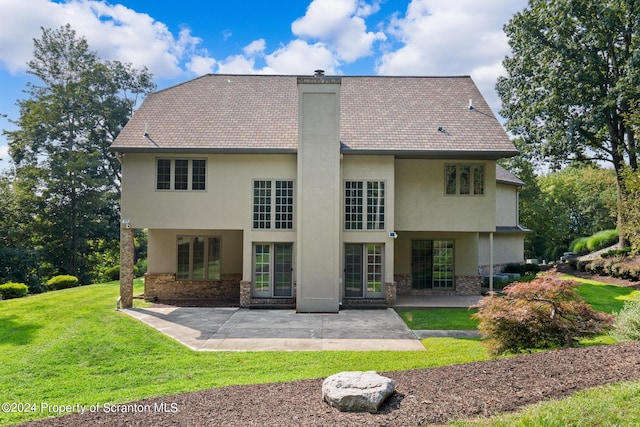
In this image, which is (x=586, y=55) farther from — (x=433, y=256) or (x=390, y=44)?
(x=433, y=256)

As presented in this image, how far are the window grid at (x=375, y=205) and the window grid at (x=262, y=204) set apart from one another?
3649 mm

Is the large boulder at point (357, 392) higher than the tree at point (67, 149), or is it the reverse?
the tree at point (67, 149)

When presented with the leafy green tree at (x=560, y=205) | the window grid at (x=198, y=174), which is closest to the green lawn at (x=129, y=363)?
the window grid at (x=198, y=174)

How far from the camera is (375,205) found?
1515 centimetres

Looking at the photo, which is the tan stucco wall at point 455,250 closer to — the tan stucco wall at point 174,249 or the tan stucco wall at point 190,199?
the tan stucco wall at point 190,199

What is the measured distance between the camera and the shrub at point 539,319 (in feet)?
27.5

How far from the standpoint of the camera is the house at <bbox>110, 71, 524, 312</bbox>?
14344mm

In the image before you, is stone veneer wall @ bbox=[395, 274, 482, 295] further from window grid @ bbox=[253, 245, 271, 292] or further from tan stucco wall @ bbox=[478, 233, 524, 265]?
window grid @ bbox=[253, 245, 271, 292]

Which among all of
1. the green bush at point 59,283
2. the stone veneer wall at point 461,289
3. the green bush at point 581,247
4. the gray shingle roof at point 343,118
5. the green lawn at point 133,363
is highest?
the gray shingle roof at point 343,118

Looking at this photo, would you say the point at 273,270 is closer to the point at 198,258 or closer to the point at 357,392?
the point at 198,258

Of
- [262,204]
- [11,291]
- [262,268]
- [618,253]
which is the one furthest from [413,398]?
[618,253]

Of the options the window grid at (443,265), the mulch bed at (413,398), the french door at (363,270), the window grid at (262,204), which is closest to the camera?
the mulch bed at (413,398)

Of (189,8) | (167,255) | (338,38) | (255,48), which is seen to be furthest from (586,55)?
(167,255)

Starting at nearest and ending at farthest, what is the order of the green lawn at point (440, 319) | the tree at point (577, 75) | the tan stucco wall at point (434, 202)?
the green lawn at point (440, 319) < the tan stucco wall at point (434, 202) < the tree at point (577, 75)
